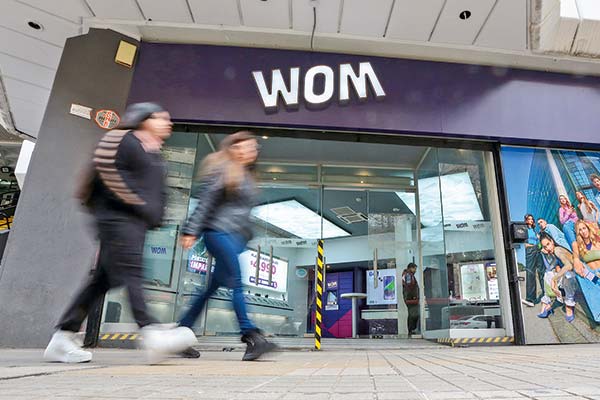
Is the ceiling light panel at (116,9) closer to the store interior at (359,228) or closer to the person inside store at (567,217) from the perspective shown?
the store interior at (359,228)

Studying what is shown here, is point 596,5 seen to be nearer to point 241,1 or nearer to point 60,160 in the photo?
point 241,1

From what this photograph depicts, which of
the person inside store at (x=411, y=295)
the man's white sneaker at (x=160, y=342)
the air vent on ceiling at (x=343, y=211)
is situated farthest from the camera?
the air vent on ceiling at (x=343, y=211)

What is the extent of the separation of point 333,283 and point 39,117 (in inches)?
→ 314

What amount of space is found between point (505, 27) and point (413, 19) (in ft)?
3.56

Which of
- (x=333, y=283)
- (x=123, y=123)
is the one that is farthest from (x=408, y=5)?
(x=333, y=283)

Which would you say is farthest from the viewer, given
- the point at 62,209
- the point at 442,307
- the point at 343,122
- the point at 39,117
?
the point at 39,117

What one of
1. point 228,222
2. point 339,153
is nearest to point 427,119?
point 339,153

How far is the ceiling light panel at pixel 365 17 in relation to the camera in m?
4.48

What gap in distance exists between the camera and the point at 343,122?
480 cm

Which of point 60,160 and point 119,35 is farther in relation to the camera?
point 119,35

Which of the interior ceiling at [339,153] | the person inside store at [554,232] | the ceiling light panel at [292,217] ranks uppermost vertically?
the interior ceiling at [339,153]

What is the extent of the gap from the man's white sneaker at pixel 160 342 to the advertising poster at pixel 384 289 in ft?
21.8

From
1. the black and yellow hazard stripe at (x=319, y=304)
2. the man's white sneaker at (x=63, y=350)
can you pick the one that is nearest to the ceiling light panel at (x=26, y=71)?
the black and yellow hazard stripe at (x=319, y=304)

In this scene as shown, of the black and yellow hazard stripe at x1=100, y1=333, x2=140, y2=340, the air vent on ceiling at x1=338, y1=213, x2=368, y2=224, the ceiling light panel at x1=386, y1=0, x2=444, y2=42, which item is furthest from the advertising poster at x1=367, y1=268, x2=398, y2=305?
the black and yellow hazard stripe at x1=100, y1=333, x2=140, y2=340
